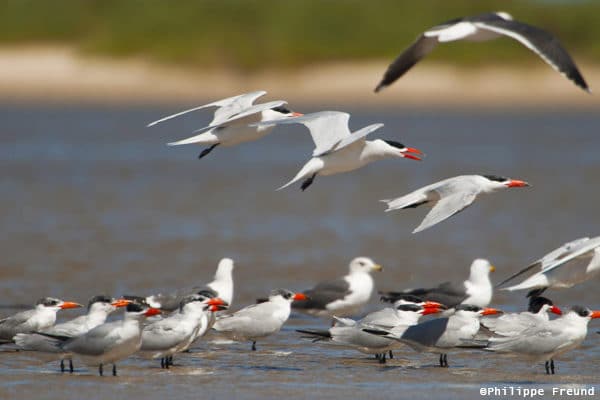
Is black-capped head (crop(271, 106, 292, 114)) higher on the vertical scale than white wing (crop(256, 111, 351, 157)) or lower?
higher

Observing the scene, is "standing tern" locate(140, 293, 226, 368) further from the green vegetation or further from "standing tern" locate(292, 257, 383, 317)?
the green vegetation

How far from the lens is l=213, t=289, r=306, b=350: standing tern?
11539mm

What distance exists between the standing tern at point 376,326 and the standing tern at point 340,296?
1511mm

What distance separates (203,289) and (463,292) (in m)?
2.40

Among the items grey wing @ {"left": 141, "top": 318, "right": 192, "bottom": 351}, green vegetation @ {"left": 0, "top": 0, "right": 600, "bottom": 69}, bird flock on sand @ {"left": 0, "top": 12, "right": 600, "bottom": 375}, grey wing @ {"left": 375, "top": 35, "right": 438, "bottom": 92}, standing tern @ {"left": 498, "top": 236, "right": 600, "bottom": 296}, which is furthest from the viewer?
green vegetation @ {"left": 0, "top": 0, "right": 600, "bottom": 69}

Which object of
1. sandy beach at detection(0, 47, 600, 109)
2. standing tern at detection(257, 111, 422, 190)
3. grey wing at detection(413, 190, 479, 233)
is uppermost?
sandy beach at detection(0, 47, 600, 109)

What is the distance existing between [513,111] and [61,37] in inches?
1006

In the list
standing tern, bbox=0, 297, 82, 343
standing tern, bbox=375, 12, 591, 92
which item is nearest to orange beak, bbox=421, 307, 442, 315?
standing tern, bbox=375, 12, 591, 92

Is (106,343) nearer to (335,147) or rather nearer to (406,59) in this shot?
(335,147)

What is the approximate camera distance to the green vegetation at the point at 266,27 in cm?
7131

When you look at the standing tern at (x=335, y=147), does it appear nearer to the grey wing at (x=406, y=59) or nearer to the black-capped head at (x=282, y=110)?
the black-capped head at (x=282, y=110)

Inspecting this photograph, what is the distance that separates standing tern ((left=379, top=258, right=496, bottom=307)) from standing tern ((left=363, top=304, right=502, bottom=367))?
1497 millimetres

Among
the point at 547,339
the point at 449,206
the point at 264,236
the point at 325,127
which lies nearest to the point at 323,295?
the point at 325,127

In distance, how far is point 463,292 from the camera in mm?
13062
